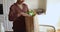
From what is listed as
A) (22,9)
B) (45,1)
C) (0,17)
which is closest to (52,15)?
(45,1)

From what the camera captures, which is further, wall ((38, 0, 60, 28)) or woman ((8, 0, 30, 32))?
wall ((38, 0, 60, 28))

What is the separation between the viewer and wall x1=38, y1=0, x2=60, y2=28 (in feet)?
13.4

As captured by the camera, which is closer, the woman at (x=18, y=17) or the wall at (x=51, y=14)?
the woman at (x=18, y=17)

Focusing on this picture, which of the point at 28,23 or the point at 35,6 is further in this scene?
the point at 35,6

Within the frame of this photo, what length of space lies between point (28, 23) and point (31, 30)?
0.24 feet

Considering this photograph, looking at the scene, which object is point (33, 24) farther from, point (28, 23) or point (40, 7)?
point (40, 7)

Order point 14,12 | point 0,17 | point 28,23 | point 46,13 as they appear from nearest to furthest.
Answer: point 28,23
point 14,12
point 0,17
point 46,13

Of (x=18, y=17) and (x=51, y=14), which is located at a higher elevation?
(x=18, y=17)

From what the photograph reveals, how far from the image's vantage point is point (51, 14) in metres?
4.19

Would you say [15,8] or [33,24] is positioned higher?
[15,8]

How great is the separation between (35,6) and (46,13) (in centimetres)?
38

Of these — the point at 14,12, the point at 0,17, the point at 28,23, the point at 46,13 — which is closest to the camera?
the point at 28,23

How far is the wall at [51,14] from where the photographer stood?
13.4 ft

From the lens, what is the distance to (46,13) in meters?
4.18
